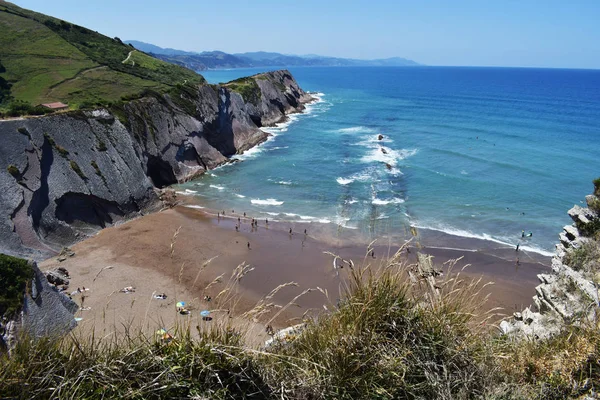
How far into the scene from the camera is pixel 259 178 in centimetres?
4469

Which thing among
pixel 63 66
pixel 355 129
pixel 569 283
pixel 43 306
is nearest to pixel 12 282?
pixel 43 306

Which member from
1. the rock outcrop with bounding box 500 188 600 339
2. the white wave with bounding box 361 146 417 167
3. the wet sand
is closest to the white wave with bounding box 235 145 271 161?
the white wave with bounding box 361 146 417 167

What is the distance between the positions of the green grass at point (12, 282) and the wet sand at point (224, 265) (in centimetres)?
322

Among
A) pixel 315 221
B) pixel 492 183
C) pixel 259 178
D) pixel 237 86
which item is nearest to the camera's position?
pixel 315 221

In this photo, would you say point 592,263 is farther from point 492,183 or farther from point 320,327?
point 492,183

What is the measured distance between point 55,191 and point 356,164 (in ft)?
108

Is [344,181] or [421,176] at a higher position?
[421,176]

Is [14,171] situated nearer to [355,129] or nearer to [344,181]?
[344,181]

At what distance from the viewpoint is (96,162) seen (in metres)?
33.4

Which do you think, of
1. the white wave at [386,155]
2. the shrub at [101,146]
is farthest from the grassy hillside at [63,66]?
the white wave at [386,155]

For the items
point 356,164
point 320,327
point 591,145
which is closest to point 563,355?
point 320,327

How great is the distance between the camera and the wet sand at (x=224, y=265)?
21484 millimetres

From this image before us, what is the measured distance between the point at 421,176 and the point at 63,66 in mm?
61527

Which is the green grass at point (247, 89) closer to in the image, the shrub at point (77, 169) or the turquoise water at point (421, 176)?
the turquoise water at point (421, 176)
